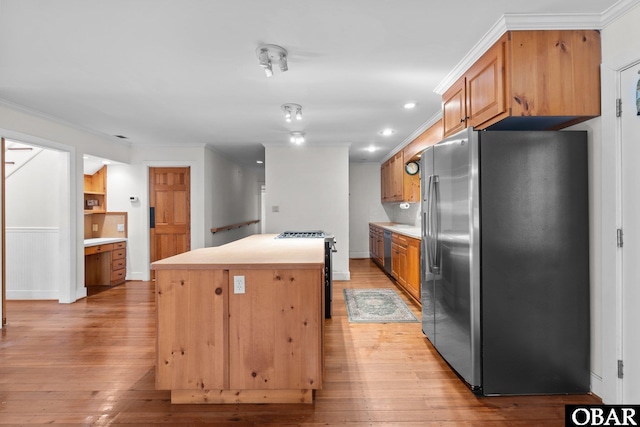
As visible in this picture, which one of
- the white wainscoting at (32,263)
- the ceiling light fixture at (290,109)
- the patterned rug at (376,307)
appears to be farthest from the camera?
the white wainscoting at (32,263)

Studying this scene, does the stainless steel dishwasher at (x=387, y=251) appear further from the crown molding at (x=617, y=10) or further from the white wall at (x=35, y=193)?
the white wall at (x=35, y=193)

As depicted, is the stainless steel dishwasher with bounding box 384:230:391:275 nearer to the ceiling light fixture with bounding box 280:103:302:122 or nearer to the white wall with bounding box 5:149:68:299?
the ceiling light fixture with bounding box 280:103:302:122

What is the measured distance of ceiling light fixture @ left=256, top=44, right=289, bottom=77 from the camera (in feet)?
7.77

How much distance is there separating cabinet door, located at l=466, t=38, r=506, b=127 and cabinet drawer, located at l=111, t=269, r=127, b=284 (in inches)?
227

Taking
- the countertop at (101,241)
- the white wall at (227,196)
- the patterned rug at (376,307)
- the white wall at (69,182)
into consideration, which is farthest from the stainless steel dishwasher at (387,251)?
the white wall at (69,182)

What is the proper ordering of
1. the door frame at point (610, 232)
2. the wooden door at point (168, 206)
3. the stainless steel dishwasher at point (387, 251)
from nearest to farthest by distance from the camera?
the door frame at point (610, 232), the stainless steel dishwasher at point (387, 251), the wooden door at point (168, 206)

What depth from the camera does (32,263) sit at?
4668 millimetres

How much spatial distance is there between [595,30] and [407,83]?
135cm

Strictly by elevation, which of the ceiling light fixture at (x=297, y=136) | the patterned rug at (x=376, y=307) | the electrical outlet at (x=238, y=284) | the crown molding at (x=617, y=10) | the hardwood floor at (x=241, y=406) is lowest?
the hardwood floor at (x=241, y=406)

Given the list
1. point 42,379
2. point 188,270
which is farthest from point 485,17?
point 42,379

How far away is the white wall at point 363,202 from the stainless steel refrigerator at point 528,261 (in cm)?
Answer: 598

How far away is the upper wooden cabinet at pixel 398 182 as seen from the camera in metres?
5.65

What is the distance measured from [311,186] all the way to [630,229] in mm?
4433

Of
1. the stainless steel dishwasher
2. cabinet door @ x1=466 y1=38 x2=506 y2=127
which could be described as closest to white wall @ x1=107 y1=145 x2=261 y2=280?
the stainless steel dishwasher
